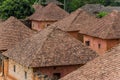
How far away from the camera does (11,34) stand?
39.8 m

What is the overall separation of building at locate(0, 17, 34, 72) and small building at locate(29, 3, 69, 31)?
15.3 m

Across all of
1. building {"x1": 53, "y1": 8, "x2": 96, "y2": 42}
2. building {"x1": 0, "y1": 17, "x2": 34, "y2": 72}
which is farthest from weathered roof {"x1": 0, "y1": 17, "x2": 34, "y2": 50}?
building {"x1": 53, "y1": 8, "x2": 96, "y2": 42}

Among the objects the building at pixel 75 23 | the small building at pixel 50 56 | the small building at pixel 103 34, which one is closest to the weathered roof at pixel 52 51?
the small building at pixel 50 56

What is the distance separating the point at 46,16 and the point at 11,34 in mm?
17378

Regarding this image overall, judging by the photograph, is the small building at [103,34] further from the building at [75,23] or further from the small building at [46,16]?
the small building at [46,16]

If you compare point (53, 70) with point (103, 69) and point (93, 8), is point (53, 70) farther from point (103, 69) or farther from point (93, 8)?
point (93, 8)

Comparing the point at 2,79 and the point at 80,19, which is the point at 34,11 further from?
the point at 2,79

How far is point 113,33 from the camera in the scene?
4219 cm

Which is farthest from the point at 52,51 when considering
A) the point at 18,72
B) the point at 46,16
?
the point at 46,16

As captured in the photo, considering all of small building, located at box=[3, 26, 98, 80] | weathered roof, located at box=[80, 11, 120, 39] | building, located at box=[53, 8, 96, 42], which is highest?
small building, located at box=[3, 26, 98, 80]

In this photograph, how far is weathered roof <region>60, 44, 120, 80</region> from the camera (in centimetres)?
1877

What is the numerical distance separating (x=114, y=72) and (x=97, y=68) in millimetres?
1414

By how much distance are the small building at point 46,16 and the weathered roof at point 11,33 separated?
1533 cm

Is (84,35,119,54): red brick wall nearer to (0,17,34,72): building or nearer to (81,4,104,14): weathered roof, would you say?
(0,17,34,72): building
